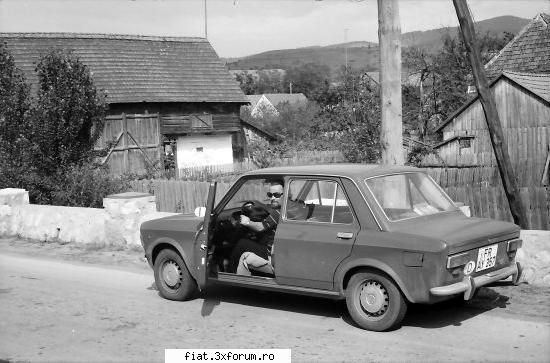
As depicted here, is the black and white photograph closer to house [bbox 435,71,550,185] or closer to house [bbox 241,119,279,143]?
house [bbox 435,71,550,185]

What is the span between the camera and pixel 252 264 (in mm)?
7512

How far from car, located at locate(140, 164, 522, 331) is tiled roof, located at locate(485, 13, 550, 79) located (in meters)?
20.9

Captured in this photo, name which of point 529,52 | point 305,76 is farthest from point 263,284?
point 305,76

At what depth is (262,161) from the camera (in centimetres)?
3042

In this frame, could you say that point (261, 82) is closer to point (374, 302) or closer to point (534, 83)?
point (534, 83)

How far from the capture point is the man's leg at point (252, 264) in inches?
294

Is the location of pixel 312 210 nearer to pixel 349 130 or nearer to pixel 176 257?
pixel 176 257

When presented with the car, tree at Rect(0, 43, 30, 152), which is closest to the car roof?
the car

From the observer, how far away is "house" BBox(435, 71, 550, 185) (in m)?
20.5

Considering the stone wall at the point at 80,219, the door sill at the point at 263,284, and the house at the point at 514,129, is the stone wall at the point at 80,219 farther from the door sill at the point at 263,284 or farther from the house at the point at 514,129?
the house at the point at 514,129

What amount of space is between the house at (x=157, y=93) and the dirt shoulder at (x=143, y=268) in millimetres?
20083

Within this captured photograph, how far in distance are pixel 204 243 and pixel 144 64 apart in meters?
30.1

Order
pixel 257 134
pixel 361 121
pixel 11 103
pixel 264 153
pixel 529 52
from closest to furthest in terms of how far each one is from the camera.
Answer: pixel 11 103 < pixel 361 121 < pixel 529 52 < pixel 264 153 < pixel 257 134

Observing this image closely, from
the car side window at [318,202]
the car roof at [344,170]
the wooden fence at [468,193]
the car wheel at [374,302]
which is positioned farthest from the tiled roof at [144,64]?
the car wheel at [374,302]
